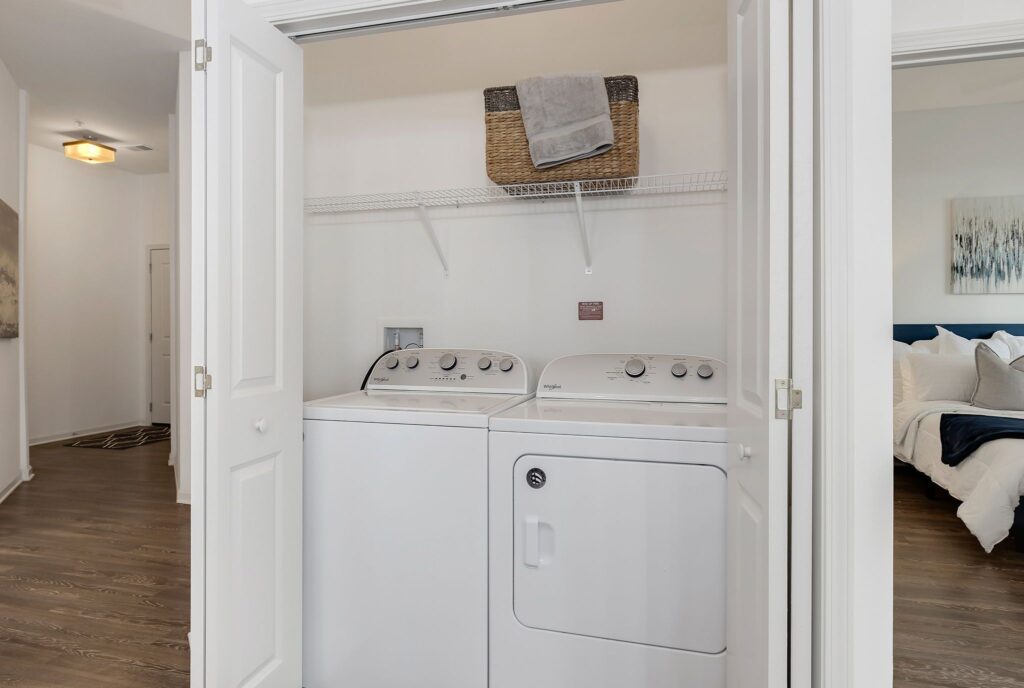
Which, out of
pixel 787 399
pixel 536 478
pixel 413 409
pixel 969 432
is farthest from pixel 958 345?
pixel 413 409

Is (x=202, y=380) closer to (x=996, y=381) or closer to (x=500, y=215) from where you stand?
(x=500, y=215)

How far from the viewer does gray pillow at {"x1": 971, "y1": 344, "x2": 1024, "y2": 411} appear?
1133 mm

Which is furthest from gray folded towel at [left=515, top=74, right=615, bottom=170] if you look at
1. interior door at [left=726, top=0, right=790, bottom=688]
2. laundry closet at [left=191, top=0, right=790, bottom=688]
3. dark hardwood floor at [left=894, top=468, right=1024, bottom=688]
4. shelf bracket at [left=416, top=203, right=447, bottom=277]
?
dark hardwood floor at [left=894, top=468, right=1024, bottom=688]

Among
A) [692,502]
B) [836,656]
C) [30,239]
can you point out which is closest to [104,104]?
[30,239]

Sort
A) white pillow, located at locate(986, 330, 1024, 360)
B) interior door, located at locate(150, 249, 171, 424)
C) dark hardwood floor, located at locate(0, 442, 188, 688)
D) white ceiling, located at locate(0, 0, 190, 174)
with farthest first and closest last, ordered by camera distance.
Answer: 1. interior door, located at locate(150, 249, 171, 424)
2. white ceiling, located at locate(0, 0, 190, 174)
3. dark hardwood floor, located at locate(0, 442, 188, 688)
4. white pillow, located at locate(986, 330, 1024, 360)

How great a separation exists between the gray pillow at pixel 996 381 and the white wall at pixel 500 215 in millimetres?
1136

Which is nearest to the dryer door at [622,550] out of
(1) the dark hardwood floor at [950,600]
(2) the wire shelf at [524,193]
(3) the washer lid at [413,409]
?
(3) the washer lid at [413,409]

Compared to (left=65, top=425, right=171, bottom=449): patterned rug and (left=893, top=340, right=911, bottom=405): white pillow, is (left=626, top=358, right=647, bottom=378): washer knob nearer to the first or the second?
(left=893, top=340, right=911, bottom=405): white pillow

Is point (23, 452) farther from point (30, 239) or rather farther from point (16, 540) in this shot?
point (30, 239)

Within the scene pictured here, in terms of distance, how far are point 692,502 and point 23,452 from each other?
4.60m

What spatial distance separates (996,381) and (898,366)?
159 millimetres

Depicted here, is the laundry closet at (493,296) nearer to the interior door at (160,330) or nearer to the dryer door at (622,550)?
the dryer door at (622,550)

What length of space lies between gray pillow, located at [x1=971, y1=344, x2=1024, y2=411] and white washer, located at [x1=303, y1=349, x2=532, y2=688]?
111 cm

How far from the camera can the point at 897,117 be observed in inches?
50.1
